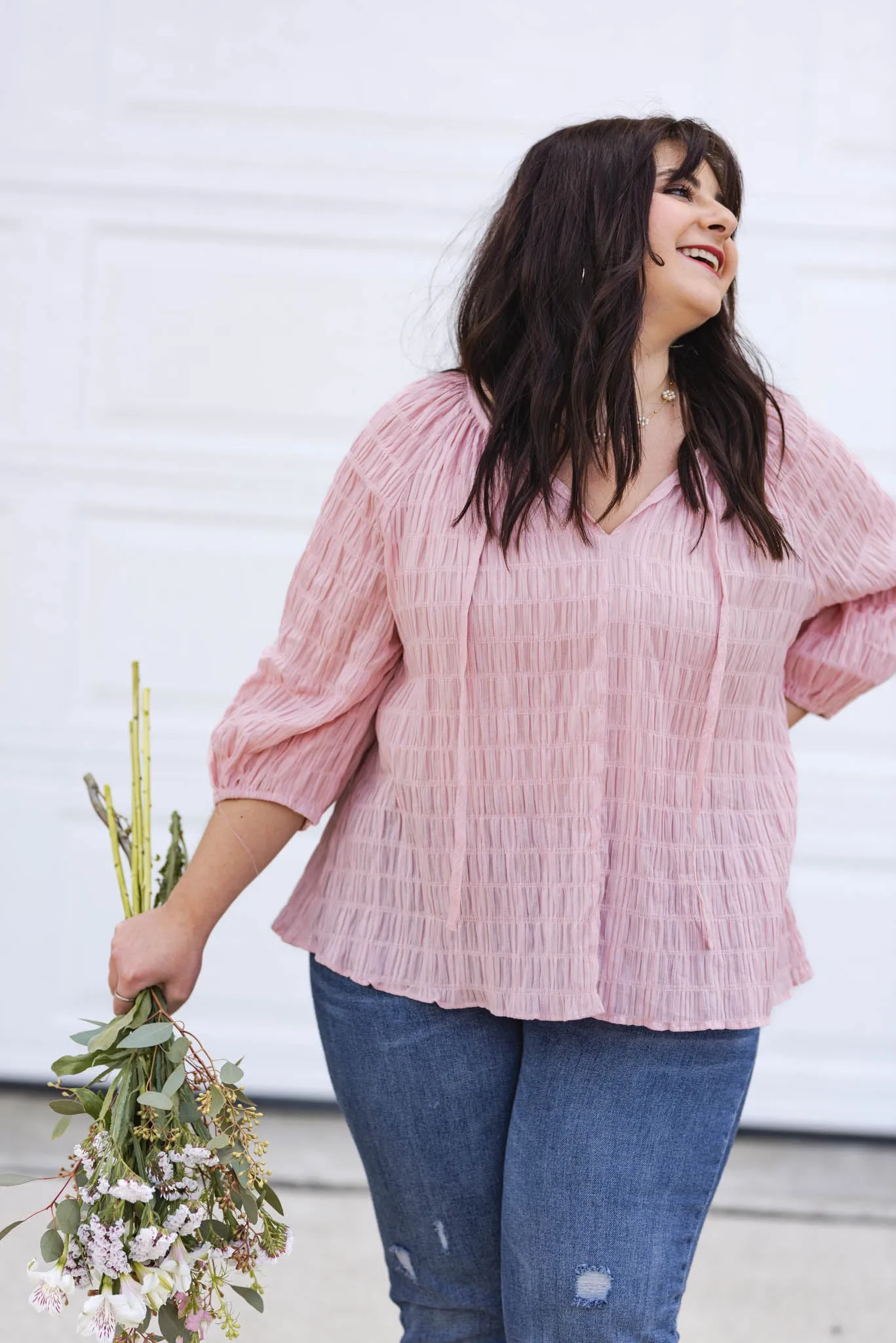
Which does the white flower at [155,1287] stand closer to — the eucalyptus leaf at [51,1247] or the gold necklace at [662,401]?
the eucalyptus leaf at [51,1247]

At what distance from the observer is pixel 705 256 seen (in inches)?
51.9

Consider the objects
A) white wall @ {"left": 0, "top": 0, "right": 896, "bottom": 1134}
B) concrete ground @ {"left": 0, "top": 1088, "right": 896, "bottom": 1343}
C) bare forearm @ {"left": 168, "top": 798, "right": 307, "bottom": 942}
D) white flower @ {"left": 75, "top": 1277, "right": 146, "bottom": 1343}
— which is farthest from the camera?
white wall @ {"left": 0, "top": 0, "right": 896, "bottom": 1134}

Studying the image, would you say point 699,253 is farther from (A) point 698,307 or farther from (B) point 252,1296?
(B) point 252,1296

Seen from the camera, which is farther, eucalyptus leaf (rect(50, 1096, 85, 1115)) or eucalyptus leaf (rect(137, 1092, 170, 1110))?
eucalyptus leaf (rect(50, 1096, 85, 1115))

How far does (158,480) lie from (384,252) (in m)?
0.65

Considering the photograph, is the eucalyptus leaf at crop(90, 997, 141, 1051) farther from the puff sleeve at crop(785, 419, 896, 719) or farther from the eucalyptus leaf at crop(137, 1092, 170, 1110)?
the puff sleeve at crop(785, 419, 896, 719)

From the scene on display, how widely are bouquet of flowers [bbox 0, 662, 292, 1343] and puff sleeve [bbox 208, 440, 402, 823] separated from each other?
0.24 m

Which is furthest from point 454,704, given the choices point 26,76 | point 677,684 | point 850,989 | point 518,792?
point 26,76

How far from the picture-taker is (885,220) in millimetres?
2777

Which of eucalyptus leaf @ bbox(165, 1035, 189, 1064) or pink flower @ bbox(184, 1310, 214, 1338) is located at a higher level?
eucalyptus leaf @ bbox(165, 1035, 189, 1064)

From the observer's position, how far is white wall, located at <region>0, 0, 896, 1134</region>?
108 inches

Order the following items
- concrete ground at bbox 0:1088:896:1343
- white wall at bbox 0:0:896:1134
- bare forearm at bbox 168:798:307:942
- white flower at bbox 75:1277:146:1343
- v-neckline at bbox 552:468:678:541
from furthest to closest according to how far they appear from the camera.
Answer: white wall at bbox 0:0:896:1134, concrete ground at bbox 0:1088:896:1343, bare forearm at bbox 168:798:307:942, v-neckline at bbox 552:468:678:541, white flower at bbox 75:1277:146:1343

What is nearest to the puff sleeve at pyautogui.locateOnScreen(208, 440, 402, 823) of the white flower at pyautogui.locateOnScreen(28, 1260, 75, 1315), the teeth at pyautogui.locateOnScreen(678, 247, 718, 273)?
the teeth at pyautogui.locateOnScreen(678, 247, 718, 273)

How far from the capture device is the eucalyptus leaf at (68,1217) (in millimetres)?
1206
